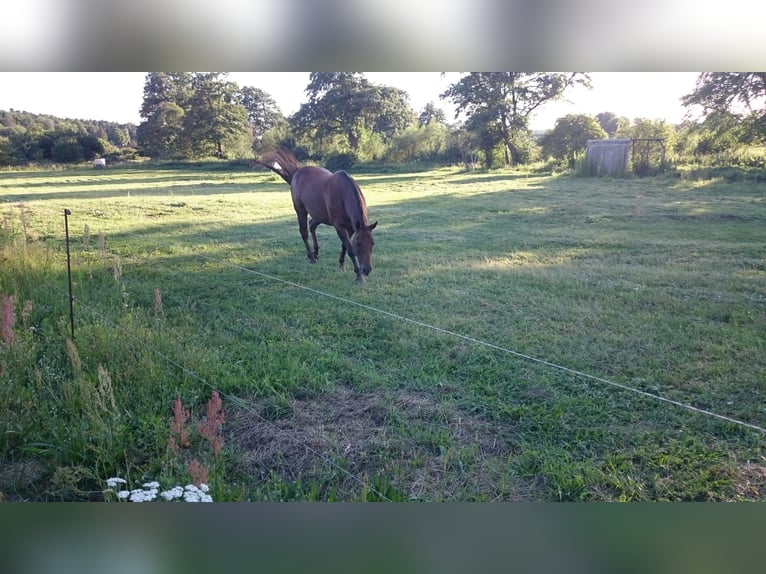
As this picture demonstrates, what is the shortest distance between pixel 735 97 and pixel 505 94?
1.09 meters

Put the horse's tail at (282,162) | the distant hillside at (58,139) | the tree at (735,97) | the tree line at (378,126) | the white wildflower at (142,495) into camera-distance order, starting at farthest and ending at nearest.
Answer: the horse's tail at (282,162) → the distant hillside at (58,139) → the tree line at (378,126) → the tree at (735,97) → the white wildflower at (142,495)

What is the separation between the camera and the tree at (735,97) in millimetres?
2424

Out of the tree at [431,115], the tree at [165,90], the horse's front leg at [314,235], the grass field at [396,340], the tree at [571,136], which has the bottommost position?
the grass field at [396,340]

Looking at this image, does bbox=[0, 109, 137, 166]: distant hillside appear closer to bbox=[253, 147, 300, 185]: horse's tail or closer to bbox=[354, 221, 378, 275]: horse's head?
bbox=[253, 147, 300, 185]: horse's tail

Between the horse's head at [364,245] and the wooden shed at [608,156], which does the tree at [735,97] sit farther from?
the horse's head at [364,245]

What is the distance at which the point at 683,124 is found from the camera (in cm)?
262

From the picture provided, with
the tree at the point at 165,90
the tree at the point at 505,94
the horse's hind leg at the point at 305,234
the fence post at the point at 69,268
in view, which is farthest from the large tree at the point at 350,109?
the fence post at the point at 69,268

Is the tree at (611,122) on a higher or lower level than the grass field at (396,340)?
higher

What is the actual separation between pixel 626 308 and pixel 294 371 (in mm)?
1596

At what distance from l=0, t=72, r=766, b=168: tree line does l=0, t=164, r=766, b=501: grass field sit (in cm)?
15

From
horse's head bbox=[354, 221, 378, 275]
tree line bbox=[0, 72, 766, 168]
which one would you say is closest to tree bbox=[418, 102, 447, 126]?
tree line bbox=[0, 72, 766, 168]

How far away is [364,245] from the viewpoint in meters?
2.58

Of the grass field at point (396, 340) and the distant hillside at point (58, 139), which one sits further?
the distant hillside at point (58, 139)
